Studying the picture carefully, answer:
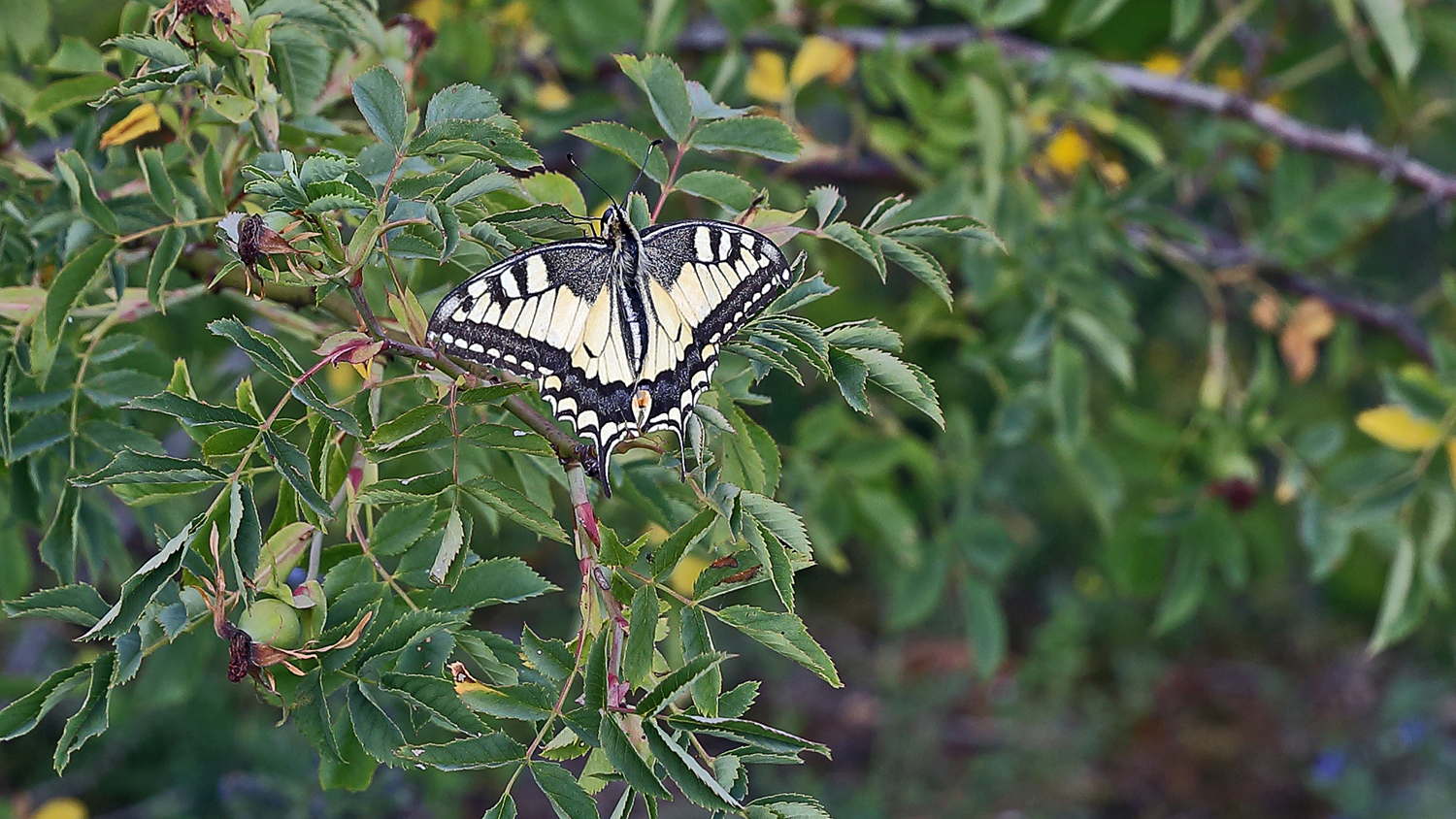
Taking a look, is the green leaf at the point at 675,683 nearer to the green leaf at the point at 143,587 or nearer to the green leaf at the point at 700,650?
the green leaf at the point at 700,650

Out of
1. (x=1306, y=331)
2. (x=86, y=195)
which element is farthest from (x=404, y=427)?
(x=1306, y=331)

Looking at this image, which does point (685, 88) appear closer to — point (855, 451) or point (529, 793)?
point (855, 451)

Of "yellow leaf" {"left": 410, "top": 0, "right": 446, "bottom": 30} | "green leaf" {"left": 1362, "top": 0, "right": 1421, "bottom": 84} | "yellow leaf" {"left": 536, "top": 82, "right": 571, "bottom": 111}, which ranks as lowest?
"yellow leaf" {"left": 536, "top": 82, "right": 571, "bottom": 111}

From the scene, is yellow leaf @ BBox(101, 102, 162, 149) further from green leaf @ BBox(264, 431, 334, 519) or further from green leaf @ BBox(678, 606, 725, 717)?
green leaf @ BBox(678, 606, 725, 717)

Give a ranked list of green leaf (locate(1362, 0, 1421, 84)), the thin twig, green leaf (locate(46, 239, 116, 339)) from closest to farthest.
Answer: green leaf (locate(46, 239, 116, 339)) < green leaf (locate(1362, 0, 1421, 84)) < the thin twig

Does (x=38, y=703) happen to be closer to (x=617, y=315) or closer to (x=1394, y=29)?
(x=617, y=315)

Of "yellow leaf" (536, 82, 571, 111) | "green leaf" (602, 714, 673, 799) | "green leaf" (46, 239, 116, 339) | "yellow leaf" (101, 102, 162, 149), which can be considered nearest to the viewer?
"green leaf" (602, 714, 673, 799)

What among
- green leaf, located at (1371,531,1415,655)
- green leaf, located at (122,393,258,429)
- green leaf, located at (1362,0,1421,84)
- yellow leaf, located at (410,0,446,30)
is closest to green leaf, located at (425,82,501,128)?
green leaf, located at (122,393,258,429)

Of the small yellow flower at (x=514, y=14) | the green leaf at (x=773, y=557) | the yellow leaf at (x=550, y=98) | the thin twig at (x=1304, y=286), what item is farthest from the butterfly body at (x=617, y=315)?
the thin twig at (x=1304, y=286)
